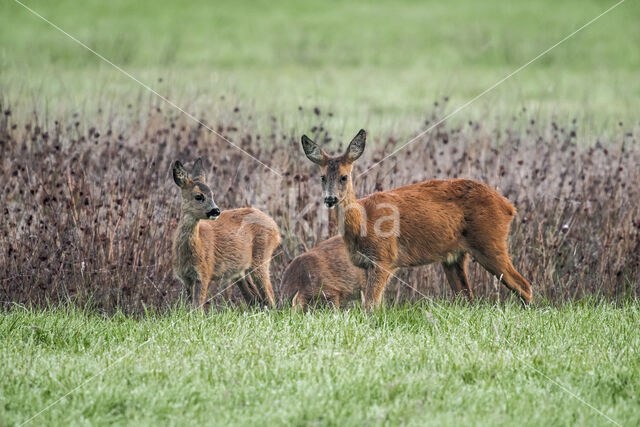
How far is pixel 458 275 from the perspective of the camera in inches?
300

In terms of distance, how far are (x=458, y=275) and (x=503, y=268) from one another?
1.50 feet

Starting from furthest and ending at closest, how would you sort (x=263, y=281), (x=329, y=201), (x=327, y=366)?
(x=263, y=281)
(x=329, y=201)
(x=327, y=366)

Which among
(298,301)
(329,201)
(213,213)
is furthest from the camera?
(298,301)

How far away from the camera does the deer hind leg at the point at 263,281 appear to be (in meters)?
7.72

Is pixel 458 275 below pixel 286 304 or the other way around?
the other way around

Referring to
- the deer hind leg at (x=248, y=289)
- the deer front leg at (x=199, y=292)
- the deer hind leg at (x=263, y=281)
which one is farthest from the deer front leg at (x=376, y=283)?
the deer front leg at (x=199, y=292)

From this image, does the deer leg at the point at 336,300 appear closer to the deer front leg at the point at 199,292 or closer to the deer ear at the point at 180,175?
the deer front leg at the point at 199,292

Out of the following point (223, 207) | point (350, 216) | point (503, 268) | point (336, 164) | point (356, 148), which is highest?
point (356, 148)

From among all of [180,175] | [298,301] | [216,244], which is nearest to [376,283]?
[298,301]

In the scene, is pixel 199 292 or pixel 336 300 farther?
pixel 336 300

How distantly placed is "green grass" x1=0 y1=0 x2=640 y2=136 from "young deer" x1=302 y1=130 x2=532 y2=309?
5.06 metres

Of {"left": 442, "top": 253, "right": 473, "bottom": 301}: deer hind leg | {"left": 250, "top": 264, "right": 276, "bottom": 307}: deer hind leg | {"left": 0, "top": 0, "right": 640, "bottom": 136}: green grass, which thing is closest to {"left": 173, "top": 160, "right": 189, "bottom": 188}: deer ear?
{"left": 250, "top": 264, "right": 276, "bottom": 307}: deer hind leg

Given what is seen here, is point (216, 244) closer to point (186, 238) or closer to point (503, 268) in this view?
point (186, 238)

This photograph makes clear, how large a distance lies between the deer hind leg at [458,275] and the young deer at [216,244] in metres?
1.47
